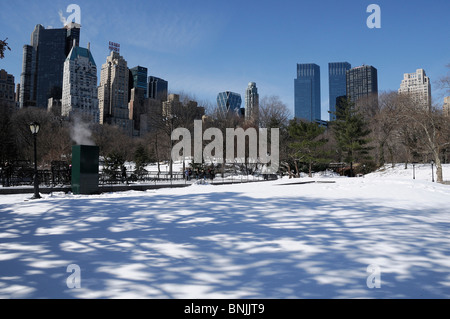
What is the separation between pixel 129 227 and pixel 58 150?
116 ft

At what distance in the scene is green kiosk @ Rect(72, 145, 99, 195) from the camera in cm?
1573

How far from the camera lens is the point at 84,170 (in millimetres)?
15836

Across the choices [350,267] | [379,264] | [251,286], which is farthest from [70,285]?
[379,264]

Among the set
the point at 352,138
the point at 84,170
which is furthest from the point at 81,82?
the point at 84,170

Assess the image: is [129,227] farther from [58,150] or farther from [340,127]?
[340,127]

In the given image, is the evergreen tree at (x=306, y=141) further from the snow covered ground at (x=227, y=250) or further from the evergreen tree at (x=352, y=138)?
the snow covered ground at (x=227, y=250)

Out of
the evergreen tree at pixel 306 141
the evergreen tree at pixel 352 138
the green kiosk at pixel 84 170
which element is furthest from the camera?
the evergreen tree at pixel 352 138

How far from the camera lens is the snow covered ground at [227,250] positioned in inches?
149

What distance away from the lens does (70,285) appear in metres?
3.88

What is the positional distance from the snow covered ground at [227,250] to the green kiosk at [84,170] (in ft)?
24.3

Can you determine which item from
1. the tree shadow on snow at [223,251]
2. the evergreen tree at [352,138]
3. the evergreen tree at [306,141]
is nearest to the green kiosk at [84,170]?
the tree shadow on snow at [223,251]

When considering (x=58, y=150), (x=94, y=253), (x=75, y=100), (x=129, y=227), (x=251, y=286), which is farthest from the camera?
(x=75, y=100)

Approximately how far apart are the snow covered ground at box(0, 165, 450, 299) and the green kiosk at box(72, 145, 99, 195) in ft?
24.3

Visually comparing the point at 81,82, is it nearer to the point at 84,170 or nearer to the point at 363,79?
the point at 84,170
